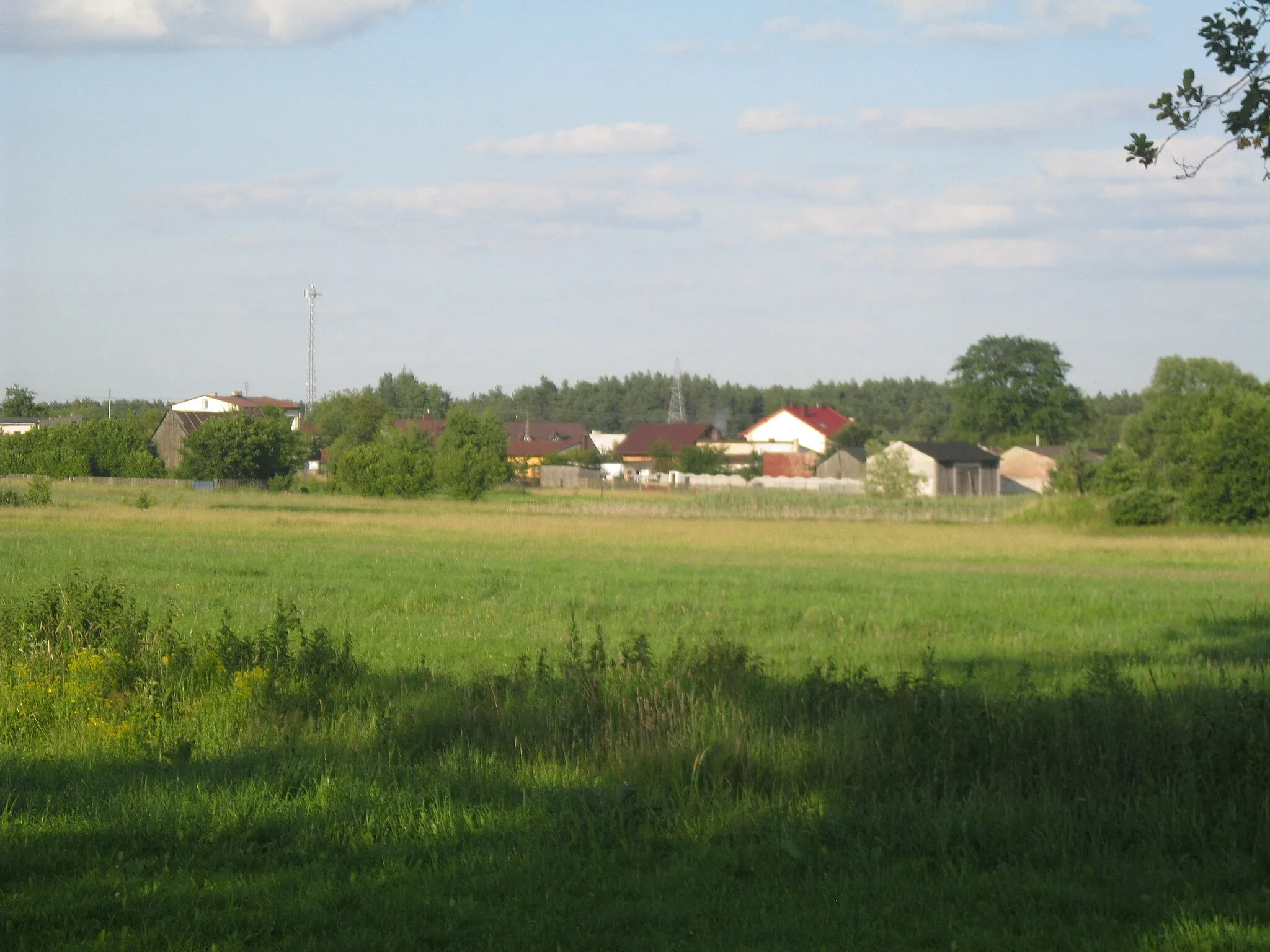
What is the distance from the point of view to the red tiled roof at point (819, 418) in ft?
520

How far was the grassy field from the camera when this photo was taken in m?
5.39

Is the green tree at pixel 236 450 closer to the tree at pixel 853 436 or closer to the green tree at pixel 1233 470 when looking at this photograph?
the tree at pixel 853 436

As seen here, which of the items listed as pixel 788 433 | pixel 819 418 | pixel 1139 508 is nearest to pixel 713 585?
pixel 1139 508

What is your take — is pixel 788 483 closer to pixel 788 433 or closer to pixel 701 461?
pixel 701 461

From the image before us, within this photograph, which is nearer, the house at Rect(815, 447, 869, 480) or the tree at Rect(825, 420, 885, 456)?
the house at Rect(815, 447, 869, 480)

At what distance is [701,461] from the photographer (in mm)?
124188

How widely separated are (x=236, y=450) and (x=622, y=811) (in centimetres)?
9016

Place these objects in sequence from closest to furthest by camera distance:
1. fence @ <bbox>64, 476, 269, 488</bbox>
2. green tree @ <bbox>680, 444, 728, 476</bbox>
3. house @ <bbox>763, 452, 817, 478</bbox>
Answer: fence @ <bbox>64, 476, 269, 488</bbox>
green tree @ <bbox>680, 444, 728, 476</bbox>
house @ <bbox>763, 452, 817, 478</bbox>

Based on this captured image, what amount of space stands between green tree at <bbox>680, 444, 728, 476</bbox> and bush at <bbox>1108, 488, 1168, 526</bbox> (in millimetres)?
68081

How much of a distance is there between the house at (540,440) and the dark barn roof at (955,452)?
4156 centimetres

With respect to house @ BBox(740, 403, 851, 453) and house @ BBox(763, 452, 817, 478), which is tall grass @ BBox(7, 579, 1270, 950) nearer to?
house @ BBox(763, 452, 817, 478)

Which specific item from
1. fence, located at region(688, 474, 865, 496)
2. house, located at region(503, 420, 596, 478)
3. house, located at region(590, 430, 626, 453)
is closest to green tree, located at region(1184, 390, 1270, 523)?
fence, located at region(688, 474, 865, 496)

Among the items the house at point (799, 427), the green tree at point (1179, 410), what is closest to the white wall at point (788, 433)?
the house at point (799, 427)

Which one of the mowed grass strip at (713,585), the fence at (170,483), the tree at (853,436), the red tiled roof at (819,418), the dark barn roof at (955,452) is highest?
the red tiled roof at (819,418)
